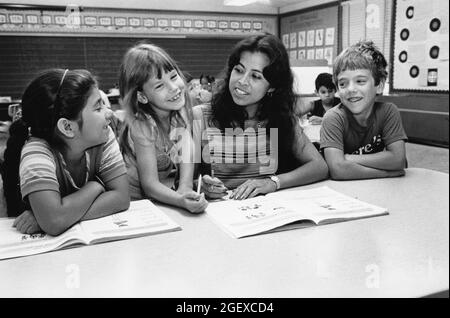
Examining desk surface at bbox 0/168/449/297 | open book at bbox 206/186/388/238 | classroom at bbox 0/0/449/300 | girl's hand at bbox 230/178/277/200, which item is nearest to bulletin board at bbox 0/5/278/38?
classroom at bbox 0/0/449/300

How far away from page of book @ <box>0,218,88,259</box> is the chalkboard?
4.08 metres

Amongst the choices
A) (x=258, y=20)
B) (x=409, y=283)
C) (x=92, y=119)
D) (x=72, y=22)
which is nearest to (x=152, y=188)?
(x=92, y=119)

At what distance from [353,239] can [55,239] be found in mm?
592

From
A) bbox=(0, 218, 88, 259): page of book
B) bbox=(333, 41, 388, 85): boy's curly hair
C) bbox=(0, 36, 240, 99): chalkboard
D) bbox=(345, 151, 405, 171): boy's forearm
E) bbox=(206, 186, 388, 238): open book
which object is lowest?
bbox=(0, 218, 88, 259): page of book

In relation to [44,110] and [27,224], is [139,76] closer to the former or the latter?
[44,110]

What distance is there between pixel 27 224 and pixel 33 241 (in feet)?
0.25

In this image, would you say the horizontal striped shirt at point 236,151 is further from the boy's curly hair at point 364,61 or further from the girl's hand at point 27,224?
the girl's hand at point 27,224

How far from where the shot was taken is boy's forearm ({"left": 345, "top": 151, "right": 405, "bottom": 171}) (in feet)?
4.30

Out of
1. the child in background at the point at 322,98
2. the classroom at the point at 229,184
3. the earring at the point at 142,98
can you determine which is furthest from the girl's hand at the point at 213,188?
the child in background at the point at 322,98

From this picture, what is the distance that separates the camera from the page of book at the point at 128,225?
85 cm

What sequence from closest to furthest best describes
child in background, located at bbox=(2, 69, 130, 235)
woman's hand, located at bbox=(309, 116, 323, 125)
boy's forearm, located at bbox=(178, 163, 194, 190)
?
child in background, located at bbox=(2, 69, 130, 235), boy's forearm, located at bbox=(178, 163, 194, 190), woman's hand, located at bbox=(309, 116, 323, 125)

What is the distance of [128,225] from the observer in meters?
0.91

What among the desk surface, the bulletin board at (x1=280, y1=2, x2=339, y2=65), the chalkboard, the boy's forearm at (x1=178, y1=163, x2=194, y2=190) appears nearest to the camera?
the desk surface

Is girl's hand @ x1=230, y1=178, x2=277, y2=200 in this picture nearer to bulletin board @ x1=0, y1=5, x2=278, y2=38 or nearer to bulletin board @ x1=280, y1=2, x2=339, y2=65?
bulletin board @ x1=0, y1=5, x2=278, y2=38
